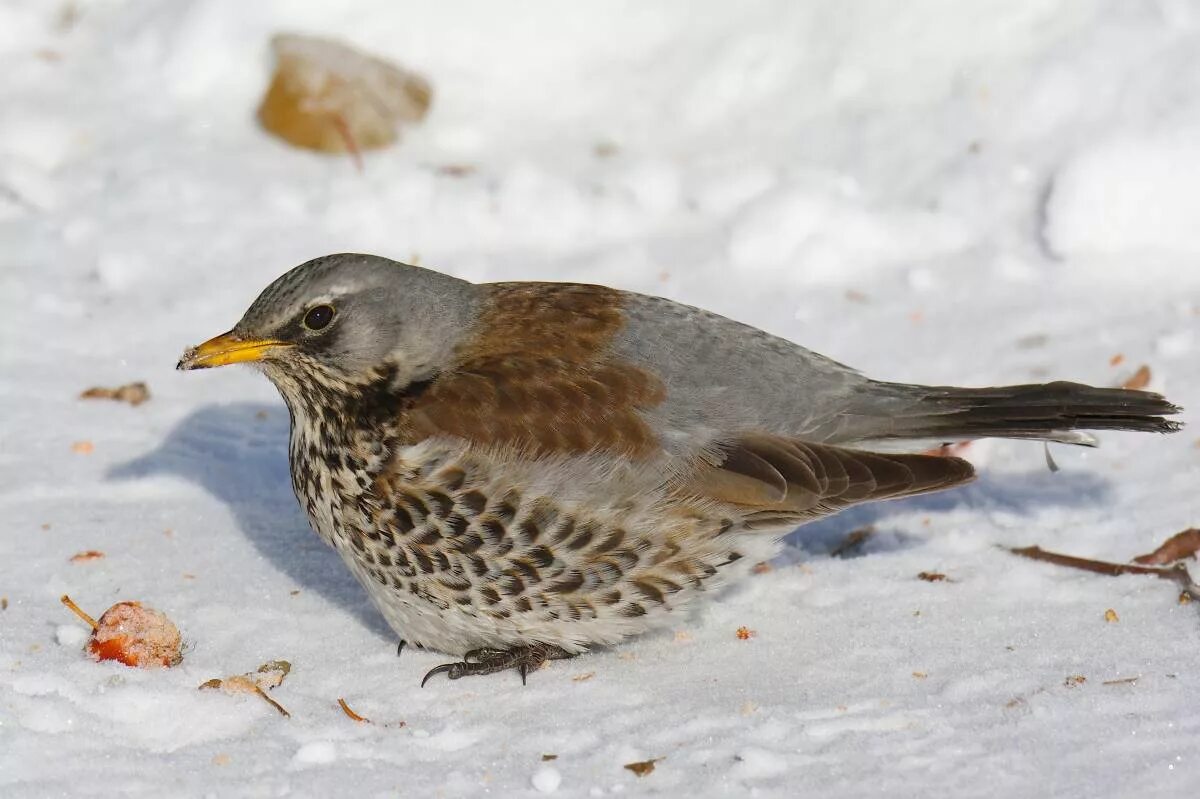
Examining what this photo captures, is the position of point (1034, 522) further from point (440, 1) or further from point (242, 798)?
point (440, 1)

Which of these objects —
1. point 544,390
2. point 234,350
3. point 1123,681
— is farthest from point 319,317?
point 1123,681

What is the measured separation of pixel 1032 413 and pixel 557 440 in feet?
4.69

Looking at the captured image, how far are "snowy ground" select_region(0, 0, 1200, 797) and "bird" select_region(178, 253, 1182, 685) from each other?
0.88 feet

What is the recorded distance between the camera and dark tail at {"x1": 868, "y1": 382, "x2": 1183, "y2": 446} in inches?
180

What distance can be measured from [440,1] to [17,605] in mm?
4691

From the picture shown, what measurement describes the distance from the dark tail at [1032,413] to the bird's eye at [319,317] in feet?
5.63

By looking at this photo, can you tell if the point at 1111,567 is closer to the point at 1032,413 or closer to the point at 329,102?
the point at 1032,413

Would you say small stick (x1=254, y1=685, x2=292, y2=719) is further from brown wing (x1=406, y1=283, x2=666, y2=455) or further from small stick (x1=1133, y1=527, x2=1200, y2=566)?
small stick (x1=1133, y1=527, x2=1200, y2=566)

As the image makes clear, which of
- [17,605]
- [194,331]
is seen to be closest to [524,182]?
[194,331]

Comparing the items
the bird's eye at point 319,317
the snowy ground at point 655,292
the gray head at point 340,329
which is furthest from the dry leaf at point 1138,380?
the bird's eye at point 319,317

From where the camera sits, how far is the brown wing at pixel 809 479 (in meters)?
Answer: 4.42

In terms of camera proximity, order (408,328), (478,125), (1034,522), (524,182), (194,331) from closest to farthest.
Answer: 1. (408,328)
2. (1034,522)
3. (194,331)
4. (524,182)
5. (478,125)

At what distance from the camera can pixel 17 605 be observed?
4.71 metres

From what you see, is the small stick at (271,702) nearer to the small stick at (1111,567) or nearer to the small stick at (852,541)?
the small stick at (852,541)
